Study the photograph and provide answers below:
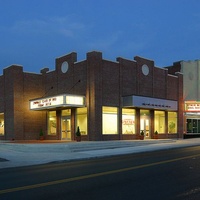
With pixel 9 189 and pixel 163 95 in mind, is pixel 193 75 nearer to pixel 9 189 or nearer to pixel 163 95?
pixel 163 95

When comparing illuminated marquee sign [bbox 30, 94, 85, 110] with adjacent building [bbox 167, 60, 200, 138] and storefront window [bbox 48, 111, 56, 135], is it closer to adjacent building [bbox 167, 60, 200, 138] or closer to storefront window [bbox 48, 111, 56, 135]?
storefront window [bbox 48, 111, 56, 135]

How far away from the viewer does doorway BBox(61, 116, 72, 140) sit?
3212cm

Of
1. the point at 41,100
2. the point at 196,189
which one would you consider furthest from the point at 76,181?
→ the point at 41,100

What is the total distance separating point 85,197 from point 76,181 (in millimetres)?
2333

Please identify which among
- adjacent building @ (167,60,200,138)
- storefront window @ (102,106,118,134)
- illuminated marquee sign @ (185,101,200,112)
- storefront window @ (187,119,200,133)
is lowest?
storefront window @ (187,119,200,133)

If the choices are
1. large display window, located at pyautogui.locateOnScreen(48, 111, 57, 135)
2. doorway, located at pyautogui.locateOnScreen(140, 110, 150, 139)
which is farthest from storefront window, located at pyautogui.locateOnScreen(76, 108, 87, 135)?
doorway, located at pyautogui.locateOnScreen(140, 110, 150, 139)

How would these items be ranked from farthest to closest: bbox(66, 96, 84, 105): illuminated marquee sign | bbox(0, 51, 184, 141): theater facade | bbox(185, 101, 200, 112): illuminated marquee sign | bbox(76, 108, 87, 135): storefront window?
bbox(185, 101, 200, 112): illuminated marquee sign
bbox(76, 108, 87, 135): storefront window
bbox(0, 51, 184, 141): theater facade
bbox(66, 96, 84, 105): illuminated marquee sign

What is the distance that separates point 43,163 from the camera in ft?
55.0

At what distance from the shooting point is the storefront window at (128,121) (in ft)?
105

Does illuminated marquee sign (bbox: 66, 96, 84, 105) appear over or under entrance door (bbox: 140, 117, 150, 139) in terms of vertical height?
over

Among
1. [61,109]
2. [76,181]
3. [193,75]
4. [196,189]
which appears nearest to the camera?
[196,189]

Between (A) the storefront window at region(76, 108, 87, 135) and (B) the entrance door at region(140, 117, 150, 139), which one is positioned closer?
(A) the storefront window at region(76, 108, 87, 135)

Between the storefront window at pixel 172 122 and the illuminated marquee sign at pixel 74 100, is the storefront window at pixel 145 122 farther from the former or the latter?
the illuminated marquee sign at pixel 74 100

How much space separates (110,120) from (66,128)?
4907 millimetres
